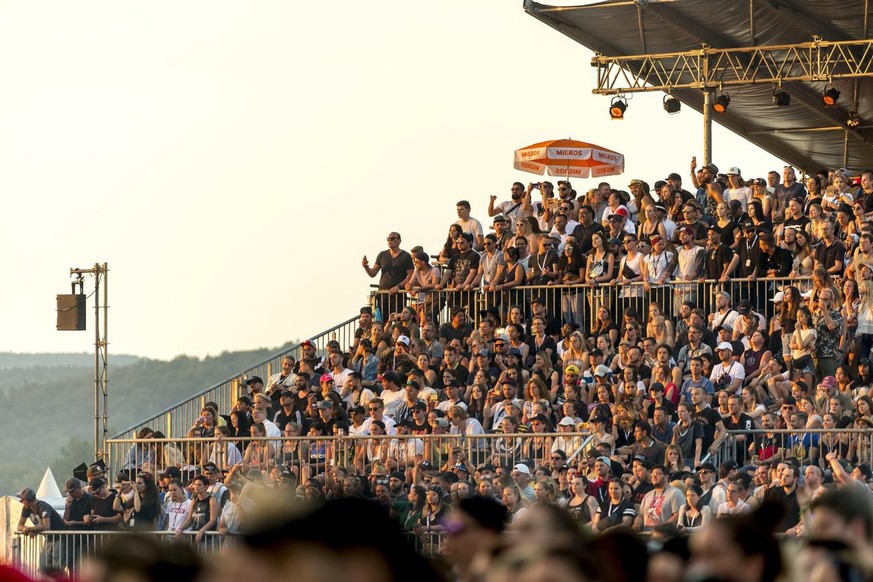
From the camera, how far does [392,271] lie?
25.0 metres

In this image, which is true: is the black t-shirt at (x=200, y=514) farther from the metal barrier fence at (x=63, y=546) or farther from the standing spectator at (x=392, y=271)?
the standing spectator at (x=392, y=271)

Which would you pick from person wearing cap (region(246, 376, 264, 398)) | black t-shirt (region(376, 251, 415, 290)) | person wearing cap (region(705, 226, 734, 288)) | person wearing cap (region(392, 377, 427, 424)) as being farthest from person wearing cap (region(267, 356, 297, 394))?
person wearing cap (region(705, 226, 734, 288))

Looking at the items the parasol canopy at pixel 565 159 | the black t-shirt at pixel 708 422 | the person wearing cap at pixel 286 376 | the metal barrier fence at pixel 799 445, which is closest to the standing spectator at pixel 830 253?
the black t-shirt at pixel 708 422

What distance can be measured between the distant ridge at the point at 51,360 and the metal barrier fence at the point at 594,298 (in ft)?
317

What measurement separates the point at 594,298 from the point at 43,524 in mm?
7373

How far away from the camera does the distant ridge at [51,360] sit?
399ft

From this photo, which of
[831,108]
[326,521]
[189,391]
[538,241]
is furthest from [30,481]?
[326,521]

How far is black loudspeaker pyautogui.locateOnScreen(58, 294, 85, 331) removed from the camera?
89.7 feet

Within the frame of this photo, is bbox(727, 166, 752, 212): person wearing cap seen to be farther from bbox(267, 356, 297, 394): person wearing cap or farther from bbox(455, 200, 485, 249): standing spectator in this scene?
bbox(267, 356, 297, 394): person wearing cap

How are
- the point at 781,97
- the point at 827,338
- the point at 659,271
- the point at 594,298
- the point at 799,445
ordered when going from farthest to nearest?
the point at 781,97, the point at 594,298, the point at 659,271, the point at 827,338, the point at 799,445

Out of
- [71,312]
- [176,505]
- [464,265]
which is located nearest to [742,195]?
[464,265]

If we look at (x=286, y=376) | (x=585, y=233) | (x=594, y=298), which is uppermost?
(x=585, y=233)

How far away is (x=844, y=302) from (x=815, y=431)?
307 cm

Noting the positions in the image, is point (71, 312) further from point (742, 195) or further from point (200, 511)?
point (742, 195)
